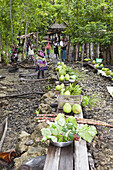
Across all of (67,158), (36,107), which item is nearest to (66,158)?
(67,158)

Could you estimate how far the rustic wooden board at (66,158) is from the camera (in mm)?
2222

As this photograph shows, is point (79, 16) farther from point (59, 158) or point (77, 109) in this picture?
point (59, 158)

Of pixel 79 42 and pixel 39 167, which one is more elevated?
pixel 79 42

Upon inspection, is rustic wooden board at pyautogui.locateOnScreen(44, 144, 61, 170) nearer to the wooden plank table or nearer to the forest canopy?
the wooden plank table

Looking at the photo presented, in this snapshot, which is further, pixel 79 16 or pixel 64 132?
pixel 79 16

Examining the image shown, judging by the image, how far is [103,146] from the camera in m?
3.55

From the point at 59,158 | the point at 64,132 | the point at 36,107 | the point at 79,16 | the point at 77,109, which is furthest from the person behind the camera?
the point at 79,16

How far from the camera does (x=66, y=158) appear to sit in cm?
235

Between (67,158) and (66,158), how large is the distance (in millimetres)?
14

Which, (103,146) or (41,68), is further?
(41,68)

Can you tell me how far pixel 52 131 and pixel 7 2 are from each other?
16252 millimetres

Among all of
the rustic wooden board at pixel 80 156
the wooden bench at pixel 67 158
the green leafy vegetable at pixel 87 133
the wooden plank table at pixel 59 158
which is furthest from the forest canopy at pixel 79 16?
the wooden plank table at pixel 59 158

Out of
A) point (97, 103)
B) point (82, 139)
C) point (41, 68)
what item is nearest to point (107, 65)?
point (41, 68)

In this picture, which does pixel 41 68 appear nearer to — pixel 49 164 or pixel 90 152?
pixel 90 152
